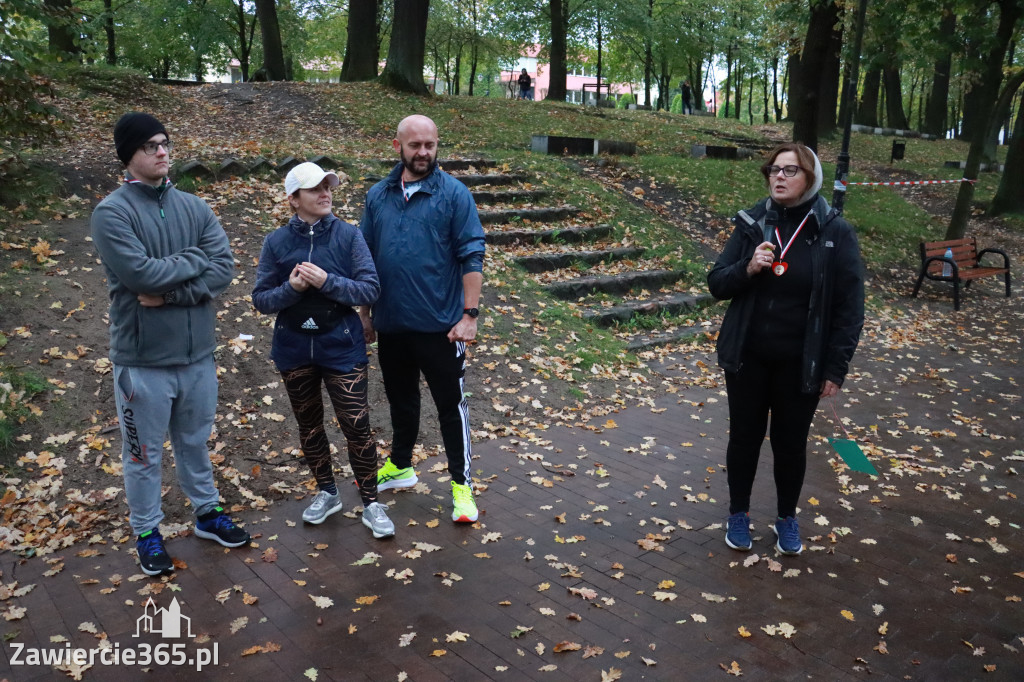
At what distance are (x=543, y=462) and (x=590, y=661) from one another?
2551 millimetres

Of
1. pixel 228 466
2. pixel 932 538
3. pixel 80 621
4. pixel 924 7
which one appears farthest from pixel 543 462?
pixel 924 7

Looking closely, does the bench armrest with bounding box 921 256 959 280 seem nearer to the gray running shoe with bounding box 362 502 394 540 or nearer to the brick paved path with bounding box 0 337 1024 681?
the brick paved path with bounding box 0 337 1024 681

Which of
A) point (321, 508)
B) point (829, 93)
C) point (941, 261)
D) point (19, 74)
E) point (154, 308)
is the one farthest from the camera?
point (829, 93)

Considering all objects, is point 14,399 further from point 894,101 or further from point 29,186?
point 894,101

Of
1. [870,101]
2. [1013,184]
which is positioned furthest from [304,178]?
[870,101]

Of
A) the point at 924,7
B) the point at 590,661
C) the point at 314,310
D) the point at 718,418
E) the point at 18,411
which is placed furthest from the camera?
the point at 924,7

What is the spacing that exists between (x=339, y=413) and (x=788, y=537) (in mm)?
2737

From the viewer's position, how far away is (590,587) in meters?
4.28

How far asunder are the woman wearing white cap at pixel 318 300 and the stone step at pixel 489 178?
8.16m

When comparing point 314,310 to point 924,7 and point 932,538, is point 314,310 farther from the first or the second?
point 924,7

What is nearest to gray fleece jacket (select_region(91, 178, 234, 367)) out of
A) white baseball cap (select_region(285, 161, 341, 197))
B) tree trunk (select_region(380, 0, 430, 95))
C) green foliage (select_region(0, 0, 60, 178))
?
white baseball cap (select_region(285, 161, 341, 197))

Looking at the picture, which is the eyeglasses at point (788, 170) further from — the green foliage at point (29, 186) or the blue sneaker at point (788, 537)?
the green foliage at point (29, 186)

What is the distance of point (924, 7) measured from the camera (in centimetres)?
1611

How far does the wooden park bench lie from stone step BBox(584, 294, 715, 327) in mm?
4899
